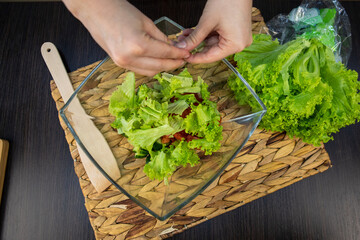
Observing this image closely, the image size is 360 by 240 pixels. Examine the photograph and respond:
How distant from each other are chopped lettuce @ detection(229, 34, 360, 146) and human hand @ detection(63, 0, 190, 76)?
1.12 ft

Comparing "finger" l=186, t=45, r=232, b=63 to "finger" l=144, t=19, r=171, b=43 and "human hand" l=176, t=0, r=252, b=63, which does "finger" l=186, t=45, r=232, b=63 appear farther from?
"finger" l=144, t=19, r=171, b=43

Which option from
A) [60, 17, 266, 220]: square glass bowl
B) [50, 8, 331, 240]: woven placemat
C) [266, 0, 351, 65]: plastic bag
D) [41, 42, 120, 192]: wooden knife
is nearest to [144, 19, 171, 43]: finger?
[60, 17, 266, 220]: square glass bowl

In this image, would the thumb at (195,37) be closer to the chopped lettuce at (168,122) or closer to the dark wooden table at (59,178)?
the chopped lettuce at (168,122)

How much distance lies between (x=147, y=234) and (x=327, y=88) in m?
0.79

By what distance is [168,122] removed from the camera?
738 millimetres

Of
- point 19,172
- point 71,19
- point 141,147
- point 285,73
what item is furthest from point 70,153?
point 285,73

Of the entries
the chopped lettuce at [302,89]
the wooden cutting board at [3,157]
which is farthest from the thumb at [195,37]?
the wooden cutting board at [3,157]

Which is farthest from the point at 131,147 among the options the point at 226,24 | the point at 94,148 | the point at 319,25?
the point at 319,25

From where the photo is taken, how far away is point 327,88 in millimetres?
851

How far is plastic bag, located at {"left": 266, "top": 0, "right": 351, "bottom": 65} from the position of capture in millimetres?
1078

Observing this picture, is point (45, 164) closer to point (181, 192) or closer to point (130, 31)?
point (181, 192)

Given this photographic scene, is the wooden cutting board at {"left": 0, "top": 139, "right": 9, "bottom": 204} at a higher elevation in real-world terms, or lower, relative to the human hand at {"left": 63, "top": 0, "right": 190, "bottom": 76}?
lower

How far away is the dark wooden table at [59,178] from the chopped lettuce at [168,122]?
1.32 ft

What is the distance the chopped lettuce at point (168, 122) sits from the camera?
0.74 metres
